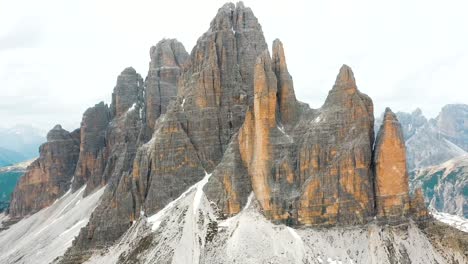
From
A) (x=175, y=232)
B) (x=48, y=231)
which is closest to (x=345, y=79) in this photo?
(x=175, y=232)

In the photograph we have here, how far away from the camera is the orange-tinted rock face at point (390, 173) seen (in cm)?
9438

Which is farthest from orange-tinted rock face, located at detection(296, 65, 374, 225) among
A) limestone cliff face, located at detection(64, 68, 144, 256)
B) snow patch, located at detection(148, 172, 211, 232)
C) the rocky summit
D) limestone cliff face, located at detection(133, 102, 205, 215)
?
limestone cliff face, located at detection(64, 68, 144, 256)

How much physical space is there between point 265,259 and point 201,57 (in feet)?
162

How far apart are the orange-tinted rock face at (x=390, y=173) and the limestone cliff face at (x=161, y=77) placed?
6101 centimetres

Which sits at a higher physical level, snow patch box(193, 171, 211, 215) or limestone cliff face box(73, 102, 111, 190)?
limestone cliff face box(73, 102, 111, 190)

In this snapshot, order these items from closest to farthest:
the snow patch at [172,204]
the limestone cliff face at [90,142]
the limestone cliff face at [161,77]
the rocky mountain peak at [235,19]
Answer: the snow patch at [172,204], the rocky mountain peak at [235,19], the limestone cliff face at [161,77], the limestone cliff face at [90,142]

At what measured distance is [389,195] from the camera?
311 feet

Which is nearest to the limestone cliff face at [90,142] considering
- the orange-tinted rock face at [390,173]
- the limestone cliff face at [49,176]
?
the limestone cliff face at [49,176]

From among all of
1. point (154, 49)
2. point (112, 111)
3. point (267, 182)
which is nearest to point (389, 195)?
point (267, 182)

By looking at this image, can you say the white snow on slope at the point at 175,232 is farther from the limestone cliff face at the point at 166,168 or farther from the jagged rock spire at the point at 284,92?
the jagged rock spire at the point at 284,92

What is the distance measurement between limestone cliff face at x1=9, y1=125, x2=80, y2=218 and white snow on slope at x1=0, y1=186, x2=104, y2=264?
5.17 metres

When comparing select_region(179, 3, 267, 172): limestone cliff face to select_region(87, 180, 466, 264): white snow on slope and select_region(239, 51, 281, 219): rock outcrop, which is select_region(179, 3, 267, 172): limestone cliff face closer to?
select_region(239, 51, 281, 219): rock outcrop

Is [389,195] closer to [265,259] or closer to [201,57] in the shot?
[265,259]

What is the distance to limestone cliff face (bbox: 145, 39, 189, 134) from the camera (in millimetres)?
140000
